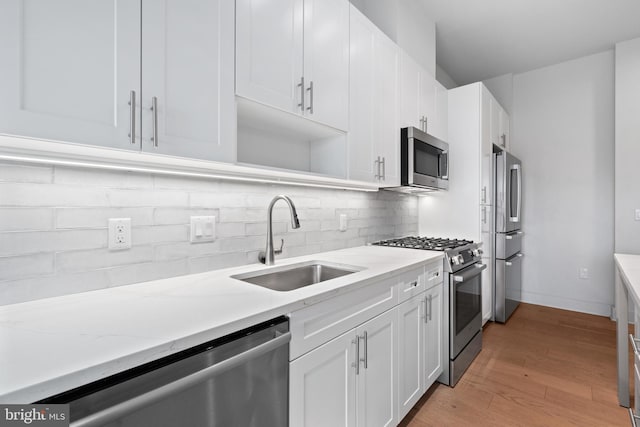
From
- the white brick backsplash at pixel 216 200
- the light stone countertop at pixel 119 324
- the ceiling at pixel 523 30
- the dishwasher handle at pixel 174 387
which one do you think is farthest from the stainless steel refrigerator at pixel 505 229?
the dishwasher handle at pixel 174 387

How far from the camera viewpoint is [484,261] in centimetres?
305

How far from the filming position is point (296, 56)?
4.91 ft

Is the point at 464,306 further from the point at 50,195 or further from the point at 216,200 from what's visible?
the point at 50,195

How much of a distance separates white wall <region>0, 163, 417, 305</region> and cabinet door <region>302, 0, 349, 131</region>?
1.59 feet

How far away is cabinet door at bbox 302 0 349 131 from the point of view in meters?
1.56

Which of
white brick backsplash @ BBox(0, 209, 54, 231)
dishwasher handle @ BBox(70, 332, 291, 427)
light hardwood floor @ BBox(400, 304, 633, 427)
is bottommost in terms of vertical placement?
light hardwood floor @ BBox(400, 304, 633, 427)

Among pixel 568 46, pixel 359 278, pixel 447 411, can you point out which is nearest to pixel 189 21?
pixel 359 278

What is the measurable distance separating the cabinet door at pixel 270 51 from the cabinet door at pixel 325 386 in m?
1.04

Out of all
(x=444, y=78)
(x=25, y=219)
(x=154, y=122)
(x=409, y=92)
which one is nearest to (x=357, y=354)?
(x=154, y=122)

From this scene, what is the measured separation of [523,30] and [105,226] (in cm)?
385

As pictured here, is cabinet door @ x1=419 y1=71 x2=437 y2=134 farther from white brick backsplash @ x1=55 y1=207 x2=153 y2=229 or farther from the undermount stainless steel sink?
white brick backsplash @ x1=55 y1=207 x2=153 y2=229

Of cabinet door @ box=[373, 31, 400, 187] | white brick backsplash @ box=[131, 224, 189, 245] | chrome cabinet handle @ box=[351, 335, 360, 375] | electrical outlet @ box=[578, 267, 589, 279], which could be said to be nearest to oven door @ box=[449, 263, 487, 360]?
cabinet door @ box=[373, 31, 400, 187]

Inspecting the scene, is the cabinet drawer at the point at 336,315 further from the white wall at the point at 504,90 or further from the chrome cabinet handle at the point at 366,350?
the white wall at the point at 504,90

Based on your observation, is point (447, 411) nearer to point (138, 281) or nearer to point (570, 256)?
point (138, 281)
